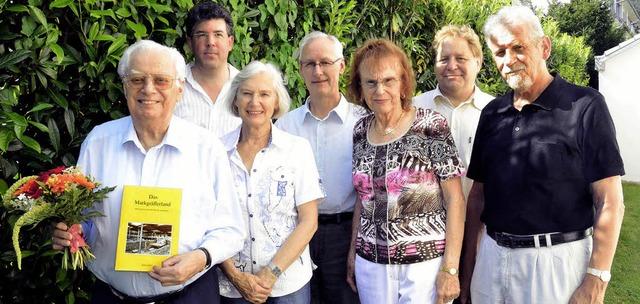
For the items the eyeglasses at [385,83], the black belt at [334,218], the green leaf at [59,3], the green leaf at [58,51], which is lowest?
the black belt at [334,218]

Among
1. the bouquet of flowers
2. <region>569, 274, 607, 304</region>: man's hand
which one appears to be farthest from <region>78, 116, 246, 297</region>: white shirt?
<region>569, 274, 607, 304</region>: man's hand

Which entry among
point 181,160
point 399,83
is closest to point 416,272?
point 399,83

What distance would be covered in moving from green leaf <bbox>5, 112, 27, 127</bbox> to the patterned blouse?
166 centimetres

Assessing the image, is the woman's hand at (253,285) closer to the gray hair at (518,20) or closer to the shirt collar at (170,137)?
the shirt collar at (170,137)

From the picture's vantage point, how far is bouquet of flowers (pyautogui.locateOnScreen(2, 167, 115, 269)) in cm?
219

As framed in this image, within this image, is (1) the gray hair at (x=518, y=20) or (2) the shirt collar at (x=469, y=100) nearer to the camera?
(1) the gray hair at (x=518, y=20)

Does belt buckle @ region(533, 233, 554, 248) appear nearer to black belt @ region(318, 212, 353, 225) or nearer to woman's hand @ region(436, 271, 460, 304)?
woman's hand @ region(436, 271, 460, 304)

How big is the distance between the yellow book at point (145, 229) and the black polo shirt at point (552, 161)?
161 cm

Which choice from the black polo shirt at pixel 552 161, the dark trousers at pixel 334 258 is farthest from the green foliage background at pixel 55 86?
the black polo shirt at pixel 552 161

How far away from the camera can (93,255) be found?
95.0 inches

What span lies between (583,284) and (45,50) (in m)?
2.70

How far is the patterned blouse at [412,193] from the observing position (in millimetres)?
2902

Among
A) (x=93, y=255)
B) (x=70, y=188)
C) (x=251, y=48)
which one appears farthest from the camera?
(x=251, y=48)

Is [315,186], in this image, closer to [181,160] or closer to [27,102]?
[181,160]
